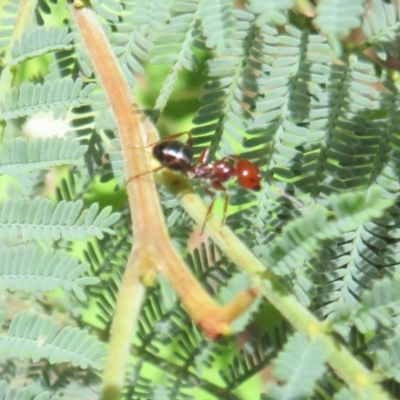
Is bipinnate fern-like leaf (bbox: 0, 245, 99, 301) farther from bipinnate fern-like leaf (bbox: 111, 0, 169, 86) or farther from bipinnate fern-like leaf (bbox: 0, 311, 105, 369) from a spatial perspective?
bipinnate fern-like leaf (bbox: 111, 0, 169, 86)

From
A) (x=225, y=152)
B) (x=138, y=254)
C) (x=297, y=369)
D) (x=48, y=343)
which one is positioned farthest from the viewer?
(x=225, y=152)

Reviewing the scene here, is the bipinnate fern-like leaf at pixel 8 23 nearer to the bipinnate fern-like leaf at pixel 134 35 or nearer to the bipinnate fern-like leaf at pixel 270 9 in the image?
the bipinnate fern-like leaf at pixel 134 35

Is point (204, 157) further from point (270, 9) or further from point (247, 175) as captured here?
point (270, 9)

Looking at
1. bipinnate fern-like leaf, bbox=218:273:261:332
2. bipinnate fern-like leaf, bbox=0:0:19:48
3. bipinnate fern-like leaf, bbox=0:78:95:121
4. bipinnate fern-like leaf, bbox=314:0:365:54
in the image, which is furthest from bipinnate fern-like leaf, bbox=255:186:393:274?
bipinnate fern-like leaf, bbox=0:0:19:48

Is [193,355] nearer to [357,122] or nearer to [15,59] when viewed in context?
[357,122]

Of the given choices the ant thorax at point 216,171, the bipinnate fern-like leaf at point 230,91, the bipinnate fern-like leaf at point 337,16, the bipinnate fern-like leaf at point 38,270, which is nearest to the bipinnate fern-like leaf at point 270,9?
the bipinnate fern-like leaf at point 337,16

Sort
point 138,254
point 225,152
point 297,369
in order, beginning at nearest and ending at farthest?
point 297,369 < point 138,254 < point 225,152

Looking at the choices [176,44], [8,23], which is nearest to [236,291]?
[176,44]

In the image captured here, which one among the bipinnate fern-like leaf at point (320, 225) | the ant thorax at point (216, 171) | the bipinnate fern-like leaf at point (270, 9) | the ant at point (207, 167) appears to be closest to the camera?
the bipinnate fern-like leaf at point (320, 225)
